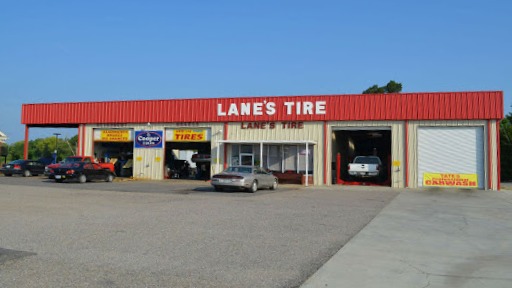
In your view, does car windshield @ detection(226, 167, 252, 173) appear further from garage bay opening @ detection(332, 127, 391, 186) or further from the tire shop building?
garage bay opening @ detection(332, 127, 391, 186)

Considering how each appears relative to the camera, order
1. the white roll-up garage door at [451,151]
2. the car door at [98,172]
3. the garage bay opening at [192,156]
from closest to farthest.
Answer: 1. the white roll-up garage door at [451,151]
2. the car door at [98,172]
3. the garage bay opening at [192,156]

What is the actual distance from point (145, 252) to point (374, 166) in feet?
73.1

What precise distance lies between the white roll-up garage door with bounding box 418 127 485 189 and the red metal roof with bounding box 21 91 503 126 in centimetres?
88

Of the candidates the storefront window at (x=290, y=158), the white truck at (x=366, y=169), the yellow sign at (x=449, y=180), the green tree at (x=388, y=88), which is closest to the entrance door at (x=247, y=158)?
the storefront window at (x=290, y=158)

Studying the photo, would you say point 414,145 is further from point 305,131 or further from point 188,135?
point 188,135

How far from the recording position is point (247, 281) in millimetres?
5492

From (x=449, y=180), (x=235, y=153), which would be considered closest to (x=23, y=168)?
(x=235, y=153)

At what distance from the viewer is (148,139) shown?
3238cm

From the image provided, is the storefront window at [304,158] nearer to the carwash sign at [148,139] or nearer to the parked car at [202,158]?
the parked car at [202,158]

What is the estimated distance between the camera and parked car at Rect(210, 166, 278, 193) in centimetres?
2023

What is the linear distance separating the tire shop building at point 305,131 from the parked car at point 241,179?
632 centimetres

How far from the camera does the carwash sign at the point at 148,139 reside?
105 ft

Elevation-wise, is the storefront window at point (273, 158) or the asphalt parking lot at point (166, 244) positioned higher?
the storefront window at point (273, 158)

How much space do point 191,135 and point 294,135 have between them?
7602 mm
